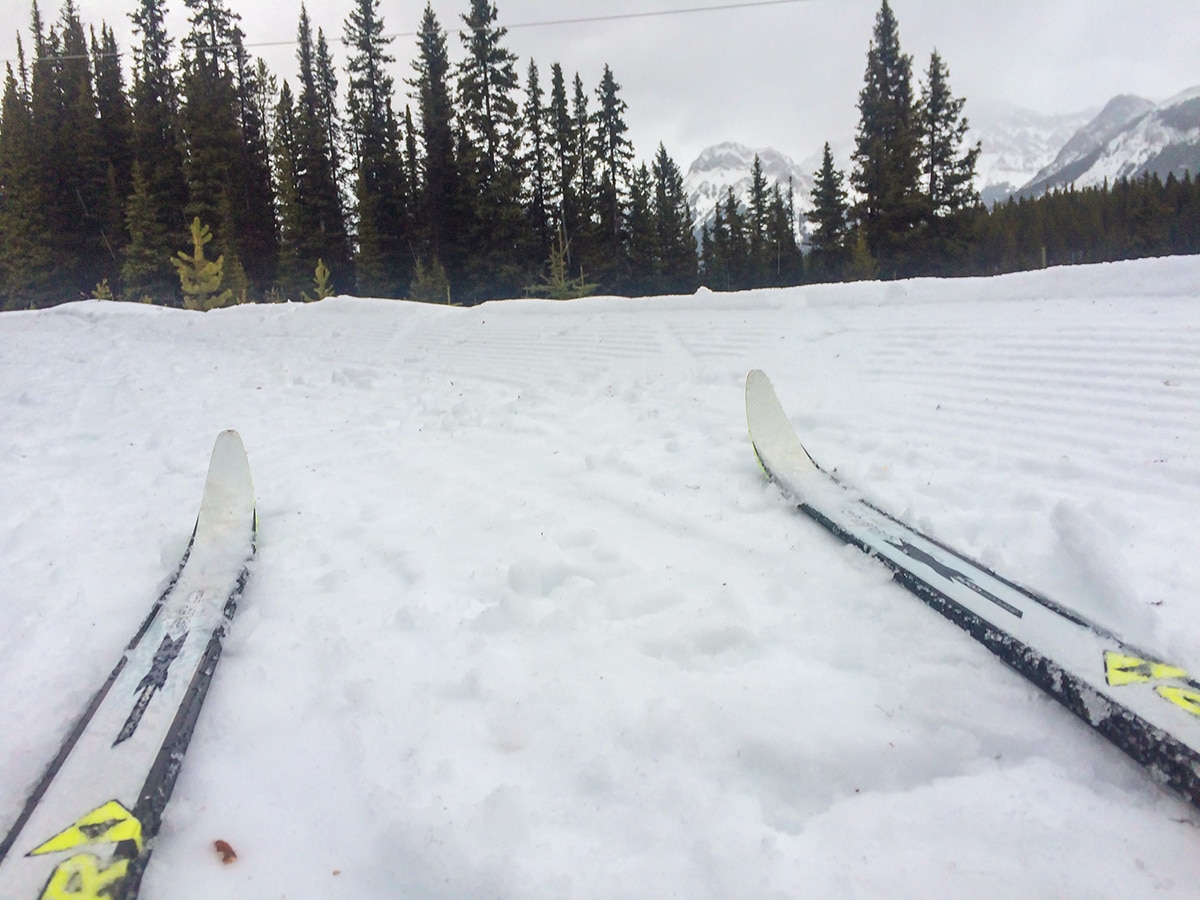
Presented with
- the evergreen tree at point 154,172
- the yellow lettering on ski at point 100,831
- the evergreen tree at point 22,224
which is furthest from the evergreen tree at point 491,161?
the yellow lettering on ski at point 100,831

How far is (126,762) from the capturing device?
1.52 metres

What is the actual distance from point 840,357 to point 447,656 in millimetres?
4840

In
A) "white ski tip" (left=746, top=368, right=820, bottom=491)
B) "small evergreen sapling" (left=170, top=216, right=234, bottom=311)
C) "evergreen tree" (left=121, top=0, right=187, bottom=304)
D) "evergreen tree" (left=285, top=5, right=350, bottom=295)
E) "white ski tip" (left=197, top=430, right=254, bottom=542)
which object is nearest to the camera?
"white ski tip" (left=197, top=430, right=254, bottom=542)

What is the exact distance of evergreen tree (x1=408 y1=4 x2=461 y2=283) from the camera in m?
26.9

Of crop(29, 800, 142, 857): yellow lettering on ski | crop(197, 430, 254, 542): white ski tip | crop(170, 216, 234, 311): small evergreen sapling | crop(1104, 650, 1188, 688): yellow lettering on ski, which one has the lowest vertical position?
crop(29, 800, 142, 857): yellow lettering on ski

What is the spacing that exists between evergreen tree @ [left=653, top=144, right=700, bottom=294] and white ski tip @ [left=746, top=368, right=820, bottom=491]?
30.7 m

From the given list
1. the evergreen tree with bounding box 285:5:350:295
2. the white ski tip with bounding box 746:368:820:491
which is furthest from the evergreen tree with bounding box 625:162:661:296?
the white ski tip with bounding box 746:368:820:491

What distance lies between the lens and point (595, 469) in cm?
357

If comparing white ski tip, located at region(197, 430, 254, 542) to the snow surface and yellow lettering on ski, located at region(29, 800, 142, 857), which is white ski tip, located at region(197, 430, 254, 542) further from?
yellow lettering on ski, located at region(29, 800, 142, 857)

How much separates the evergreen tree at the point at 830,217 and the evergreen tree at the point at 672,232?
7477 millimetres

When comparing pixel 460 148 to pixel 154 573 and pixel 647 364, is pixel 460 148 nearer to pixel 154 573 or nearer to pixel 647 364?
pixel 647 364

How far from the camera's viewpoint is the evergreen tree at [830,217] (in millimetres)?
31781

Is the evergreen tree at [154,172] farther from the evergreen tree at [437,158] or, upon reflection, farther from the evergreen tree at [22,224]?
the evergreen tree at [437,158]

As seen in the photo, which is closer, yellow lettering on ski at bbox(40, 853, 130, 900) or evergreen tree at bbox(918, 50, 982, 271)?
yellow lettering on ski at bbox(40, 853, 130, 900)
